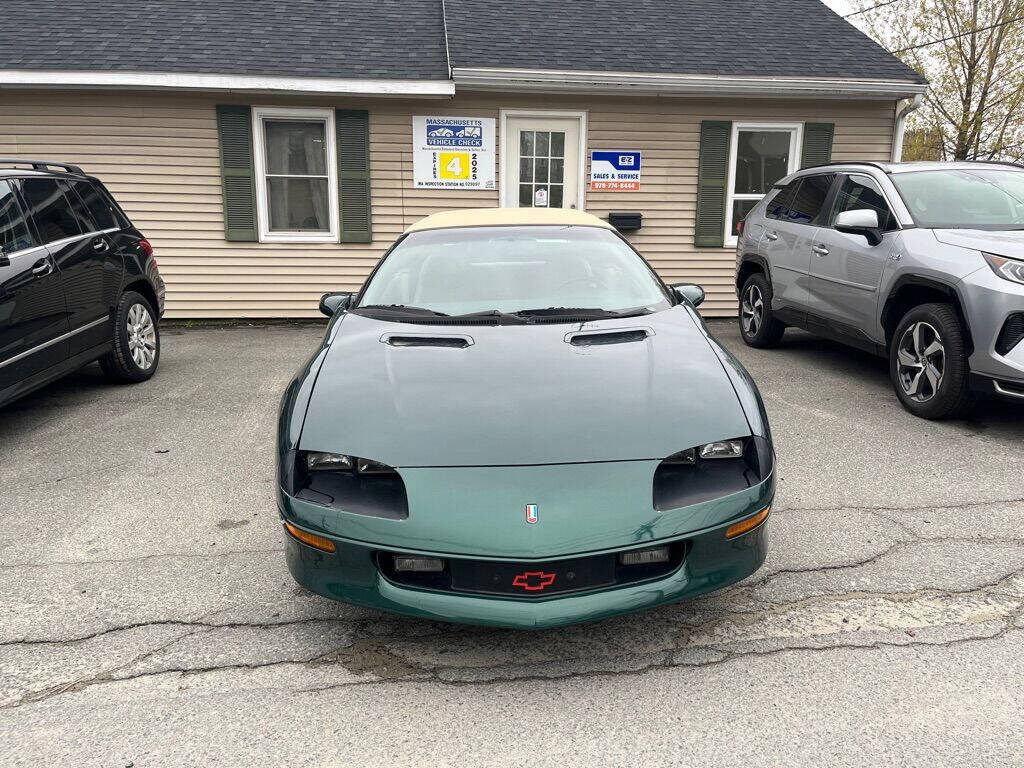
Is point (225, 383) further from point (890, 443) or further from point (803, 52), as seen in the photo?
point (803, 52)

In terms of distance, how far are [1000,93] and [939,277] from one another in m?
16.9

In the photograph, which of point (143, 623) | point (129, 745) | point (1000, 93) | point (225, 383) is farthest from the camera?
point (1000, 93)

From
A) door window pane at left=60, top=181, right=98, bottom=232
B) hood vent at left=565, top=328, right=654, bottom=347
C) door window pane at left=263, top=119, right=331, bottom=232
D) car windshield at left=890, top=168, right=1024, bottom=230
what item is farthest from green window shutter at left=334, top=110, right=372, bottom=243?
hood vent at left=565, top=328, right=654, bottom=347

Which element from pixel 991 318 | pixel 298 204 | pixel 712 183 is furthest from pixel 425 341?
pixel 712 183

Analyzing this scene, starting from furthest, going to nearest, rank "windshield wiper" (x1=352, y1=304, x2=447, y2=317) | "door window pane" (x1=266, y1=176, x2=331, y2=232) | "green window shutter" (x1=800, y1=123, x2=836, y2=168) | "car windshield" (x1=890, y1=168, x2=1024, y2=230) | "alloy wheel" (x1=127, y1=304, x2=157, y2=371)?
"green window shutter" (x1=800, y1=123, x2=836, y2=168), "door window pane" (x1=266, y1=176, x2=331, y2=232), "alloy wheel" (x1=127, y1=304, x2=157, y2=371), "car windshield" (x1=890, y1=168, x2=1024, y2=230), "windshield wiper" (x1=352, y1=304, x2=447, y2=317)

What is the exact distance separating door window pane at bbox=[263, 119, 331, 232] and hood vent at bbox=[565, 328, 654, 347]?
6749 mm

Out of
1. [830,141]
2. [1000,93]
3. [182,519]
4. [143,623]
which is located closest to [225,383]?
[182,519]

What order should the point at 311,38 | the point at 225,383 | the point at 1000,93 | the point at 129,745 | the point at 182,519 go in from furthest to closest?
the point at 1000,93 < the point at 311,38 < the point at 225,383 < the point at 182,519 < the point at 129,745

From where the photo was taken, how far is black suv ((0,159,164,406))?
465 cm

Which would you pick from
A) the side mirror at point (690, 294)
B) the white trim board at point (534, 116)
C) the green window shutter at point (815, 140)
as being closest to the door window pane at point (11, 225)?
the side mirror at point (690, 294)

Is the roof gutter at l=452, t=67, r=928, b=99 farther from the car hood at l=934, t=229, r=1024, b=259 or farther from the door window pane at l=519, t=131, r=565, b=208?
the car hood at l=934, t=229, r=1024, b=259

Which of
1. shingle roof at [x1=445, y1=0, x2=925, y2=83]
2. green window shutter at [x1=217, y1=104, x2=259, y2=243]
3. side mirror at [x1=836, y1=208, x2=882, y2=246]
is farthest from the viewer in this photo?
shingle roof at [x1=445, y1=0, x2=925, y2=83]

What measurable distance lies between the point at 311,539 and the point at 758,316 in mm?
5981

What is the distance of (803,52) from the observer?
9688 millimetres
